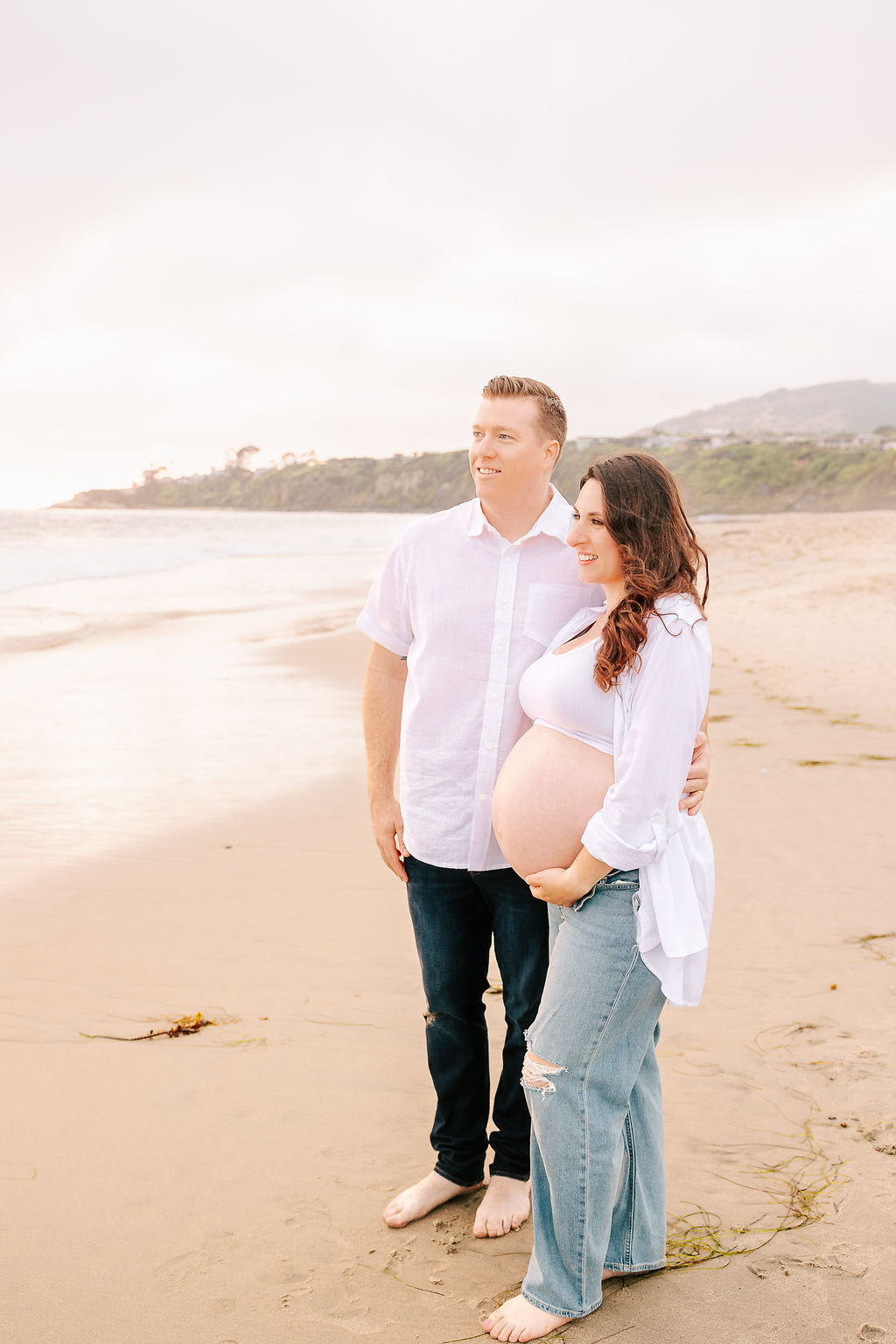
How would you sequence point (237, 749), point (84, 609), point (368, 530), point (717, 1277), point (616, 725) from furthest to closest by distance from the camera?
1. point (368, 530)
2. point (84, 609)
3. point (237, 749)
4. point (717, 1277)
5. point (616, 725)

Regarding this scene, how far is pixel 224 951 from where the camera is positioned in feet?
14.6

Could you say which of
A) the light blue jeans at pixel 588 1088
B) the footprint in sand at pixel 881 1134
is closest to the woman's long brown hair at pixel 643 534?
the light blue jeans at pixel 588 1088

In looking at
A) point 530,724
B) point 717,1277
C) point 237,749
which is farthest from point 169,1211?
point 237,749

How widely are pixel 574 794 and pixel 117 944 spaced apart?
3.07 metres

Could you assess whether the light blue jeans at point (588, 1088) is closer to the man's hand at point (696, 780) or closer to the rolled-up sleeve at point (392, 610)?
the man's hand at point (696, 780)

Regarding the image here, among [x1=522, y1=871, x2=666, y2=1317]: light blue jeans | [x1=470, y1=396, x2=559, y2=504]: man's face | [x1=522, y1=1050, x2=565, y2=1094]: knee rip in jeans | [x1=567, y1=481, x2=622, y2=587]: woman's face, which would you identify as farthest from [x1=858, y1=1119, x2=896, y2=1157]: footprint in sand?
[x1=470, y1=396, x2=559, y2=504]: man's face

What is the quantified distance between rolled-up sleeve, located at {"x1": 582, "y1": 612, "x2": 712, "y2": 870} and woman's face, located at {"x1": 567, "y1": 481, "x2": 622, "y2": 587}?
8.2 inches

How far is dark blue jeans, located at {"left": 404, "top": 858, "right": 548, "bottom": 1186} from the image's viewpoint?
2641 millimetres

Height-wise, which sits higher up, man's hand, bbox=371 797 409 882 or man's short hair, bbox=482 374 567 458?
man's short hair, bbox=482 374 567 458

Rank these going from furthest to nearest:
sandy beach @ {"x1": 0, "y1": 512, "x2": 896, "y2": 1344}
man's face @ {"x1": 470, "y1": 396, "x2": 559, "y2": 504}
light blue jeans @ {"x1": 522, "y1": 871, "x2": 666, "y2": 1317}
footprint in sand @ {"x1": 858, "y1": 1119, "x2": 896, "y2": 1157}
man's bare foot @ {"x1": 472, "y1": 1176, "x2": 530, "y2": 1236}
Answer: footprint in sand @ {"x1": 858, "y1": 1119, "x2": 896, "y2": 1157}
man's bare foot @ {"x1": 472, "y1": 1176, "x2": 530, "y2": 1236}
man's face @ {"x1": 470, "y1": 396, "x2": 559, "y2": 504}
sandy beach @ {"x1": 0, "y1": 512, "x2": 896, "y2": 1344}
light blue jeans @ {"x1": 522, "y1": 871, "x2": 666, "y2": 1317}

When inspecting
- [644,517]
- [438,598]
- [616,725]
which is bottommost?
[616,725]

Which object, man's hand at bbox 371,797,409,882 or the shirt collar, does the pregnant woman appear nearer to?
the shirt collar

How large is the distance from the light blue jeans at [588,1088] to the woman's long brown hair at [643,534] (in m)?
0.55

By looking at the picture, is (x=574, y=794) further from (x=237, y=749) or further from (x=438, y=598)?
(x=237, y=749)
